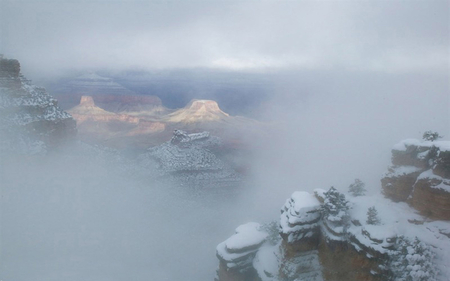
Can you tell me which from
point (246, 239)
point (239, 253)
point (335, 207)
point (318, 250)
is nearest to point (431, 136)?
point (335, 207)

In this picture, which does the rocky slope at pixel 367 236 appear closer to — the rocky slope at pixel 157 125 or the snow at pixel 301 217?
the snow at pixel 301 217

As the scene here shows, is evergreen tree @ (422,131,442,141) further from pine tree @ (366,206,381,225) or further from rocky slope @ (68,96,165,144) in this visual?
rocky slope @ (68,96,165,144)

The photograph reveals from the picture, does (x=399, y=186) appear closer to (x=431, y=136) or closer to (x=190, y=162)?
(x=431, y=136)

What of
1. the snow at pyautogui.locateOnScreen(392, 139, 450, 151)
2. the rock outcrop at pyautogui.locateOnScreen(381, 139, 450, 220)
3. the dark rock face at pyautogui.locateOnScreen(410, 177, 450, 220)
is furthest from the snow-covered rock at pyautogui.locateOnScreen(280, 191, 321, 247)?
the snow at pyautogui.locateOnScreen(392, 139, 450, 151)

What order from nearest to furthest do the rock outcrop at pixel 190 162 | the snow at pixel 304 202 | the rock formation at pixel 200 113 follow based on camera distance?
the snow at pixel 304 202, the rock outcrop at pixel 190 162, the rock formation at pixel 200 113

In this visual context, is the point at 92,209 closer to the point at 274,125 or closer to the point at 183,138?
the point at 183,138

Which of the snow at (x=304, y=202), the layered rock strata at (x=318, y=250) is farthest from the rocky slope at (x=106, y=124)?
the snow at (x=304, y=202)

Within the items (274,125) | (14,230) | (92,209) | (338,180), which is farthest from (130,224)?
(274,125)

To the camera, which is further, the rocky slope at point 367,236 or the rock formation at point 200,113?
the rock formation at point 200,113

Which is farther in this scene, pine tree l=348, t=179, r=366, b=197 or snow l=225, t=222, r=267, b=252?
snow l=225, t=222, r=267, b=252
